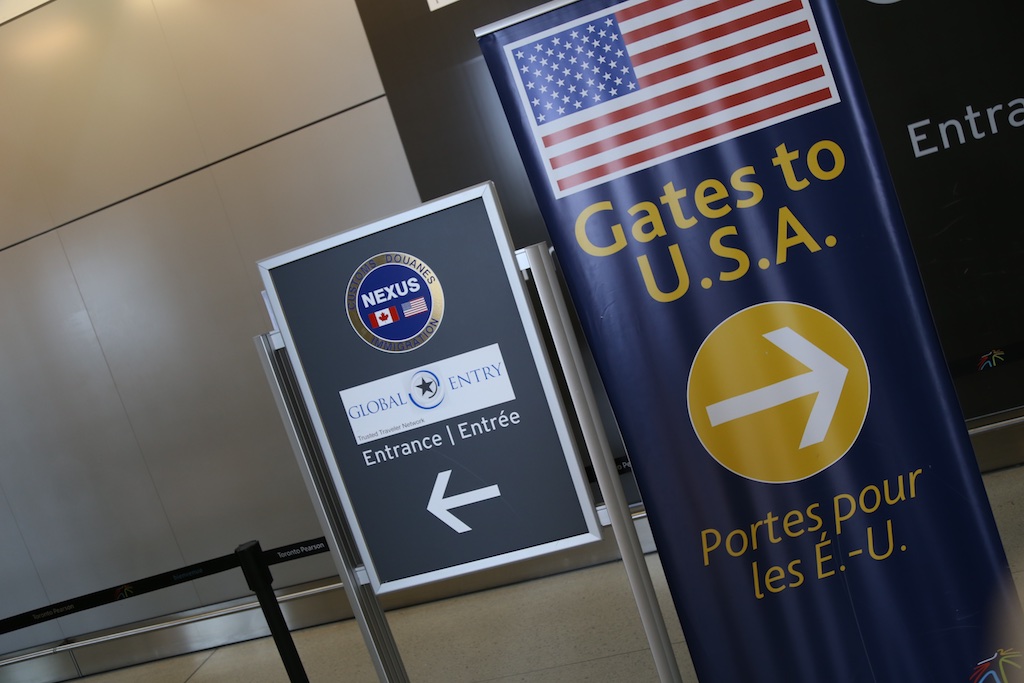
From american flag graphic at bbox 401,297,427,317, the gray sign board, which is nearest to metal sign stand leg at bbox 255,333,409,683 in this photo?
the gray sign board

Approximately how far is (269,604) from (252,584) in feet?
0.28

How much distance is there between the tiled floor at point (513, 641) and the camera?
9.82ft

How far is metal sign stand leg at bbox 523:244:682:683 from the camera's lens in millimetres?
1878

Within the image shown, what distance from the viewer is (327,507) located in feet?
7.24

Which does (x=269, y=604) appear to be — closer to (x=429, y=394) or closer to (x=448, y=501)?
(x=448, y=501)

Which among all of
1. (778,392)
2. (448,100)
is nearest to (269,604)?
(778,392)

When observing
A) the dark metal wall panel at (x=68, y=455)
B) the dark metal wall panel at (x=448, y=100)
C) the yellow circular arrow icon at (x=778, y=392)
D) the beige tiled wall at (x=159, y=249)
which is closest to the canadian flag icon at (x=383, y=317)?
the yellow circular arrow icon at (x=778, y=392)

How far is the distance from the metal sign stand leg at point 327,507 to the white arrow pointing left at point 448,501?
12.4 inches

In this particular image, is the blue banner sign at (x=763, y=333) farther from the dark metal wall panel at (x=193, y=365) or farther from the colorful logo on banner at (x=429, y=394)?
the dark metal wall panel at (x=193, y=365)

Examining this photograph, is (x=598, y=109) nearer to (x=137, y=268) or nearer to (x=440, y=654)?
(x=440, y=654)

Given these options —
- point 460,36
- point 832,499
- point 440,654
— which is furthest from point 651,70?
point 440,654

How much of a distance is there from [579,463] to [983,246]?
2487 millimetres

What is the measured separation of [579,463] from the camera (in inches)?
77.5

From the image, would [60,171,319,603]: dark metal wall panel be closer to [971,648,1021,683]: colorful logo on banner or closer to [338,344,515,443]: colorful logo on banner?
[338,344,515,443]: colorful logo on banner
